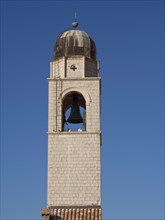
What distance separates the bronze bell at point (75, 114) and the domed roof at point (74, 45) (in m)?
2.39

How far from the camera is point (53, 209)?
33.7 meters

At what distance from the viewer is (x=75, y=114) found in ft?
122

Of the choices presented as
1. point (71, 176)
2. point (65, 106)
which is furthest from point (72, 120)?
point (71, 176)

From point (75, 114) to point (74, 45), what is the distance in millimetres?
3832

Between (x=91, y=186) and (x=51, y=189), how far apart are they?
205 centimetres

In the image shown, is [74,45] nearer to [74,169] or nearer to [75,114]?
[75,114]

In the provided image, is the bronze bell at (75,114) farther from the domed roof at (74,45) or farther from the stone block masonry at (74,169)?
the domed roof at (74,45)

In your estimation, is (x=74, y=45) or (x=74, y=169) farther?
(x=74, y=45)

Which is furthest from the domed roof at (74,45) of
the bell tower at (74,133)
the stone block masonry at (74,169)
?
the stone block masonry at (74,169)

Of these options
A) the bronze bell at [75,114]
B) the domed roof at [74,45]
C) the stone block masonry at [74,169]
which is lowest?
the stone block masonry at [74,169]

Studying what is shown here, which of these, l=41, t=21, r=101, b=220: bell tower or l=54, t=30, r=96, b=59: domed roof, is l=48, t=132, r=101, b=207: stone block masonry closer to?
l=41, t=21, r=101, b=220: bell tower

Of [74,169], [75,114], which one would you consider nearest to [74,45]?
[75,114]

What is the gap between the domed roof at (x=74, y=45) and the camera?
3706cm

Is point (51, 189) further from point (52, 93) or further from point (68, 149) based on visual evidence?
point (52, 93)
